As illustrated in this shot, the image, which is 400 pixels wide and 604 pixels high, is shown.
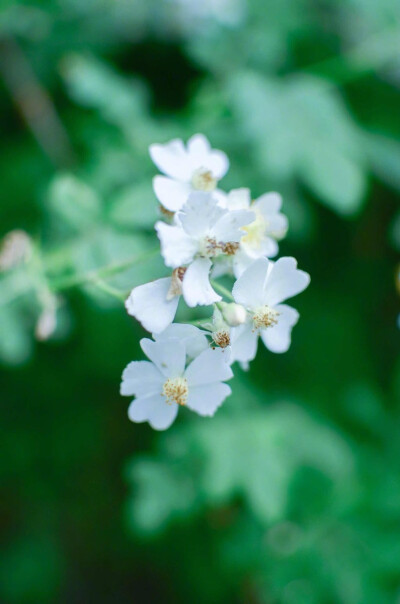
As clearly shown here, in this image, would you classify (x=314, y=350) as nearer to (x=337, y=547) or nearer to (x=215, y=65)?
(x=337, y=547)

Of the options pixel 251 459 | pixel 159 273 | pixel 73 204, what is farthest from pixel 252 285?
pixel 251 459

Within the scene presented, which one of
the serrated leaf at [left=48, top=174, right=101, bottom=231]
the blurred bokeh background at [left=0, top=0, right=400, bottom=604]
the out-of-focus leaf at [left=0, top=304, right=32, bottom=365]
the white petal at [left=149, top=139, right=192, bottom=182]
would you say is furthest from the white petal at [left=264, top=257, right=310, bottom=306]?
the out-of-focus leaf at [left=0, top=304, right=32, bottom=365]

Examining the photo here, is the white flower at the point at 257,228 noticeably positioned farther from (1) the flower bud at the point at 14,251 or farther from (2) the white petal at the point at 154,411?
(1) the flower bud at the point at 14,251

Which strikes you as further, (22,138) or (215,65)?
(22,138)

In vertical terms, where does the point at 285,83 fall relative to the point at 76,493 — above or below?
above

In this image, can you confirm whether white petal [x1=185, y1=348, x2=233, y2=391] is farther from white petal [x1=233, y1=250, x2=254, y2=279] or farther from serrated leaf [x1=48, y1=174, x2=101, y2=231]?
serrated leaf [x1=48, y1=174, x2=101, y2=231]

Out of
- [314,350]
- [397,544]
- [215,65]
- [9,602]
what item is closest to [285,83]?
[215,65]

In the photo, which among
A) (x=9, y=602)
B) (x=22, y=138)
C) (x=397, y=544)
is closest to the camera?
(x=397, y=544)
